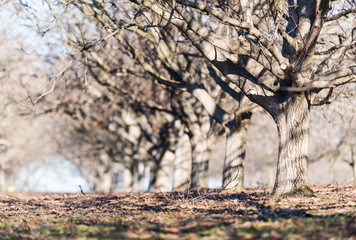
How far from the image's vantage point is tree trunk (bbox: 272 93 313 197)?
9289 millimetres

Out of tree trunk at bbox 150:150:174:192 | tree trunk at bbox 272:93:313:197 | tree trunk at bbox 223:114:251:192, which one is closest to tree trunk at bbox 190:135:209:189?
tree trunk at bbox 223:114:251:192

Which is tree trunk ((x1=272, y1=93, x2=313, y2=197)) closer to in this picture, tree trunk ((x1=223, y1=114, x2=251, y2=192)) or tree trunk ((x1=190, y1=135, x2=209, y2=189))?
tree trunk ((x1=223, y1=114, x2=251, y2=192))

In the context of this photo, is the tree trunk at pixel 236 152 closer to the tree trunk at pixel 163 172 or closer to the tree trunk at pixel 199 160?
the tree trunk at pixel 199 160

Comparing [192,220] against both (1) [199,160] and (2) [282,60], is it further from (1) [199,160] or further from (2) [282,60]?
(1) [199,160]

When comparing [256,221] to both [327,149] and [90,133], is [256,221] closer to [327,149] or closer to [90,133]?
[90,133]

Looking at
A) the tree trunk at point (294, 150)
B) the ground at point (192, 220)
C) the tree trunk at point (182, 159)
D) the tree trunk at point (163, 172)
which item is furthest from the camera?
the tree trunk at point (163, 172)

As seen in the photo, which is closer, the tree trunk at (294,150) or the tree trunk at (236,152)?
the tree trunk at (294,150)

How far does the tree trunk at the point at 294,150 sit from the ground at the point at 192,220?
483 mm

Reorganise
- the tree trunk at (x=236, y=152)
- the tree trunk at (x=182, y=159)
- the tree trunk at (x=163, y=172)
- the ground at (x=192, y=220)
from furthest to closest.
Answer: the tree trunk at (x=163, y=172) → the tree trunk at (x=182, y=159) → the tree trunk at (x=236, y=152) → the ground at (x=192, y=220)

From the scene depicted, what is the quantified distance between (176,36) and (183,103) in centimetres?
331

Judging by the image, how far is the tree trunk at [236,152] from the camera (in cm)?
1302

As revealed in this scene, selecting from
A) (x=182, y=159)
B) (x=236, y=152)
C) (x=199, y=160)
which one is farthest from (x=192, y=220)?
(x=182, y=159)

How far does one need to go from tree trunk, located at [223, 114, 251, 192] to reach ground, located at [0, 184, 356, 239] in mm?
3757

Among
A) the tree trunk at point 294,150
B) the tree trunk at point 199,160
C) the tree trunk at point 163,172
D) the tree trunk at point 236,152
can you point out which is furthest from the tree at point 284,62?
the tree trunk at point 163,172
